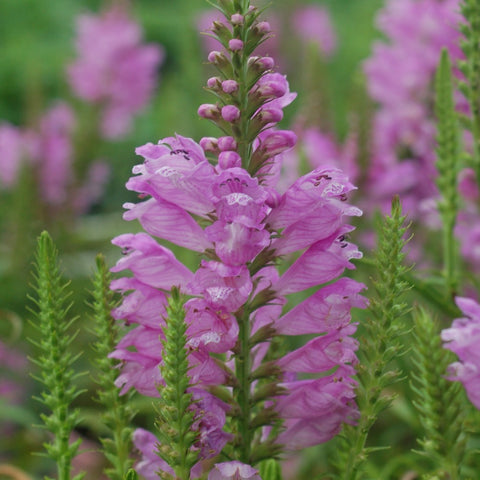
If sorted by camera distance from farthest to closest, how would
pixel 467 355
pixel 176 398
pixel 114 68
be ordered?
pixel 114 68 < pixel 467 355 < pixel 176 398

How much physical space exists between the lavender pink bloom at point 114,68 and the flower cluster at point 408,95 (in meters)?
1.02

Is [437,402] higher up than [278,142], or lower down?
lower down

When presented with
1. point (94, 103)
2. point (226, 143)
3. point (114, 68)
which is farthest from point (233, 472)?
point (114, 68)

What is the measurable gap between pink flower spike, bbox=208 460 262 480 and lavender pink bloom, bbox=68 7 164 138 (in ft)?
6.32

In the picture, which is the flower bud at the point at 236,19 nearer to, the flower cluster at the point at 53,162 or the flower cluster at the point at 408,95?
the flower cluster at the point at 408,95

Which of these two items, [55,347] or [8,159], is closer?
[55,347]

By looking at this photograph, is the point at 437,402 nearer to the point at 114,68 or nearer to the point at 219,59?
the point at 219,59

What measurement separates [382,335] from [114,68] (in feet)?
6.76

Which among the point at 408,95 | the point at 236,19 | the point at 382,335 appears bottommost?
the point at 382,335

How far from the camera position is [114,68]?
246 cm

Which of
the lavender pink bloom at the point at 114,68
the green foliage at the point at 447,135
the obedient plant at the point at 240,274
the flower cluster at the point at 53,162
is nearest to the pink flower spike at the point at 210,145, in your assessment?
the obedient plant at the point at 240,274

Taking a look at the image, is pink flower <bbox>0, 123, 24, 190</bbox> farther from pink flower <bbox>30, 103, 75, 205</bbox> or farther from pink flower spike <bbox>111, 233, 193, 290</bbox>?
pink flower spike <bbox>111, 233, 193, 290</bbox>

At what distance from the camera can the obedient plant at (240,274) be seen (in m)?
0.58

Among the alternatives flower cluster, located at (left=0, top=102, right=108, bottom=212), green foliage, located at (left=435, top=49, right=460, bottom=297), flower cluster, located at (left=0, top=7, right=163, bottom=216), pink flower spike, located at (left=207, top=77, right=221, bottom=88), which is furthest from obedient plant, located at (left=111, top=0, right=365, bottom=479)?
flower cluster, located at (left=0, top=7, right=163, bottom=216)
